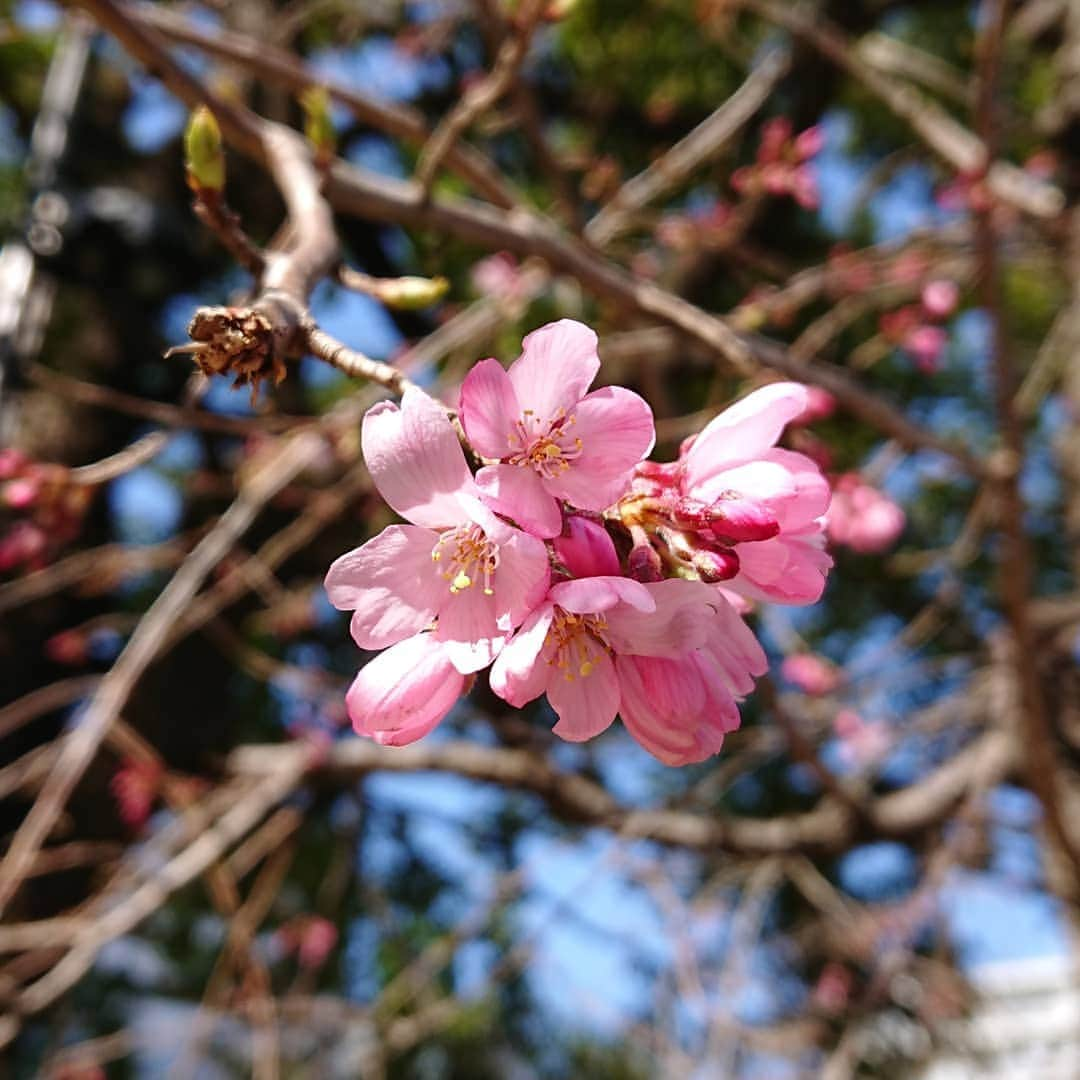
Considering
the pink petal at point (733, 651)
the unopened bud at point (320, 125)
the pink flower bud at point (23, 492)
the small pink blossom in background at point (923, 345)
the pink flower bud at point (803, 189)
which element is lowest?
the small pink blossom in background at point (923, 345)

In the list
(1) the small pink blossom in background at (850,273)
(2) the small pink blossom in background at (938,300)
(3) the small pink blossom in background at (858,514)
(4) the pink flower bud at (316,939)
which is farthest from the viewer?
(4) the pink flower bud at (316,939)

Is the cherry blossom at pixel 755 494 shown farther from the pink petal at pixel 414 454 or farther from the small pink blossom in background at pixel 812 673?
the small pink blossom in background at pixel 812 673

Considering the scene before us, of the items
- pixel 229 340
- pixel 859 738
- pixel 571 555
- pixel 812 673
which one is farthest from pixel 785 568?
pixel 859 738

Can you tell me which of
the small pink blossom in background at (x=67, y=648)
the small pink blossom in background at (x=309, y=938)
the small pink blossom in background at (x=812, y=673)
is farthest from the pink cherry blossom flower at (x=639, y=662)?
the small pink blossom in background at (x=309, y=938)

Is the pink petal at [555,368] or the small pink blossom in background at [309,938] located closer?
the pink petal at [555,368]

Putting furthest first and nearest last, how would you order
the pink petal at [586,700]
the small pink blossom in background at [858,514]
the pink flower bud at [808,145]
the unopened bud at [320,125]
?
the pink flower bud at [808,145], the small pink blossom in background at [858,514], the unopened bud at [320,125], the pink petal at [586,700]

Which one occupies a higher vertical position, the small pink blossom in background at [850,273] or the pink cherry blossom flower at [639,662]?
the pink cherry blossom flower at [639,662]

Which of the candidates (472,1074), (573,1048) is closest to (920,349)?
(472,1074)
